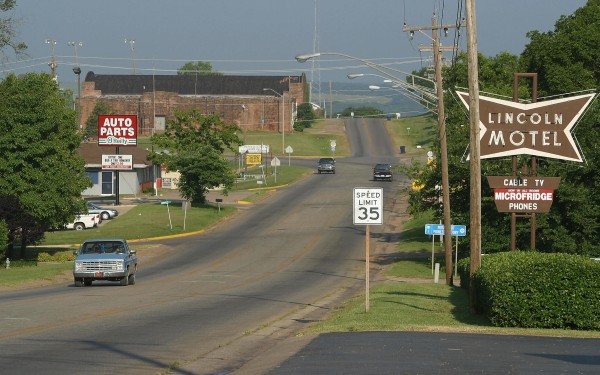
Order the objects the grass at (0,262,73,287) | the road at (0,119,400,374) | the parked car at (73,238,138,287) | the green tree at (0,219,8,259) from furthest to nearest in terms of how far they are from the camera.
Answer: the green tree at (0,219,8,259) → the grass at (0,262,73,287) → the parked car at (73,238,138,287) → the road at (0,119,400,374)

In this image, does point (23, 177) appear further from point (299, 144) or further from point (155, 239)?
point (299, 144)

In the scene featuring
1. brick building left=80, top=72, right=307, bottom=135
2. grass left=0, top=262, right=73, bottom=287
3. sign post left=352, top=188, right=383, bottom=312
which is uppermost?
brick building left=80, top=72, right=307, bottom=135

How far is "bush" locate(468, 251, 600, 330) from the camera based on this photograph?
2083 centimetres

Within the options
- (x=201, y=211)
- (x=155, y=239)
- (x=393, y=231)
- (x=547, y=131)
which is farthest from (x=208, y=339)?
(x=201, y=211)

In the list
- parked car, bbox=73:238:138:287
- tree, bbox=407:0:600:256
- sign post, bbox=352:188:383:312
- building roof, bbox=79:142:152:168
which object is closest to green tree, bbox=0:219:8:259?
parked car, bbox=73:238:138:287

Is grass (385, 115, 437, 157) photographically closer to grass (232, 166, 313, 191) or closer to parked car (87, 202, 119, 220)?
grass (232, 166, 313, 191)

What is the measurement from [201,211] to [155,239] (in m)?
11.7

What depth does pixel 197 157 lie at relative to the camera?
250ft

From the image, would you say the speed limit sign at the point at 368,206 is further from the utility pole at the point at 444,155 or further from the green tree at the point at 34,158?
the green tree at the point at 34,158

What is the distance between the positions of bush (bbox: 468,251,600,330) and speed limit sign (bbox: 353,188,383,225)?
10.9 feet

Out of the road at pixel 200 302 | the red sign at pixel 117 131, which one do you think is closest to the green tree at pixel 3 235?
the road at pixel 200 302

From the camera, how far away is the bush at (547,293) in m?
20.8

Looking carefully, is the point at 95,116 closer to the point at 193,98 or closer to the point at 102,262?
the point at 193,98

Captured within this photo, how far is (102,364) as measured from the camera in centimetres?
1705
